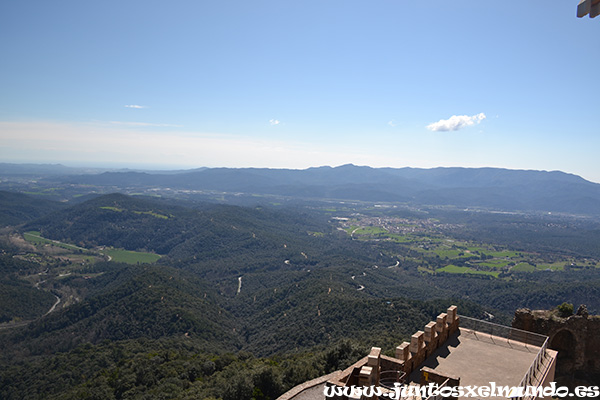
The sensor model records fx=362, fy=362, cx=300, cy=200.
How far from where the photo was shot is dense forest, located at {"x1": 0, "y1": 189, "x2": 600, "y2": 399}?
142 ft

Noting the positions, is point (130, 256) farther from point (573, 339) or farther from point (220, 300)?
point (573, 339)

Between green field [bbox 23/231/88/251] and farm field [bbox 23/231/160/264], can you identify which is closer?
farm field [bbox 23/231/160/264]

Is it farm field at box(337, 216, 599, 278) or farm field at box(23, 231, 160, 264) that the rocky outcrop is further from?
farm field at box(23, 231, 160, 264)

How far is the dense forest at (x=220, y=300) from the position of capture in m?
43.2

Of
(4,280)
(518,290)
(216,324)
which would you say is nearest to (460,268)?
(518,290)

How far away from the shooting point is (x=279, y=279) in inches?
4828

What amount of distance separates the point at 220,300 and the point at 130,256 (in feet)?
265

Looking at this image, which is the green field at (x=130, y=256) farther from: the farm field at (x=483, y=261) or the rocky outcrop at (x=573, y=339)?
the rocky outcrop at (x=573, y=339)

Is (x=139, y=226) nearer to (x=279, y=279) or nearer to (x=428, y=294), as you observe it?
(x=279, y=279)

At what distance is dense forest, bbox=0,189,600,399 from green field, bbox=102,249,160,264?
15.6 feet

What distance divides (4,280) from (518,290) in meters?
164

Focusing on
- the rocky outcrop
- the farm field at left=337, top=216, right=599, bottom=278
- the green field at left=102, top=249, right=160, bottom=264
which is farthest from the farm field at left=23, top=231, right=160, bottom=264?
the rocky outcrop

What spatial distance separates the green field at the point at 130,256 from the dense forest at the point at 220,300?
15.6 feet

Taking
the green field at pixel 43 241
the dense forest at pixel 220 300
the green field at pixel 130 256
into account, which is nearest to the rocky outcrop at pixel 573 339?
A: the dense forest at pixel 220 300
